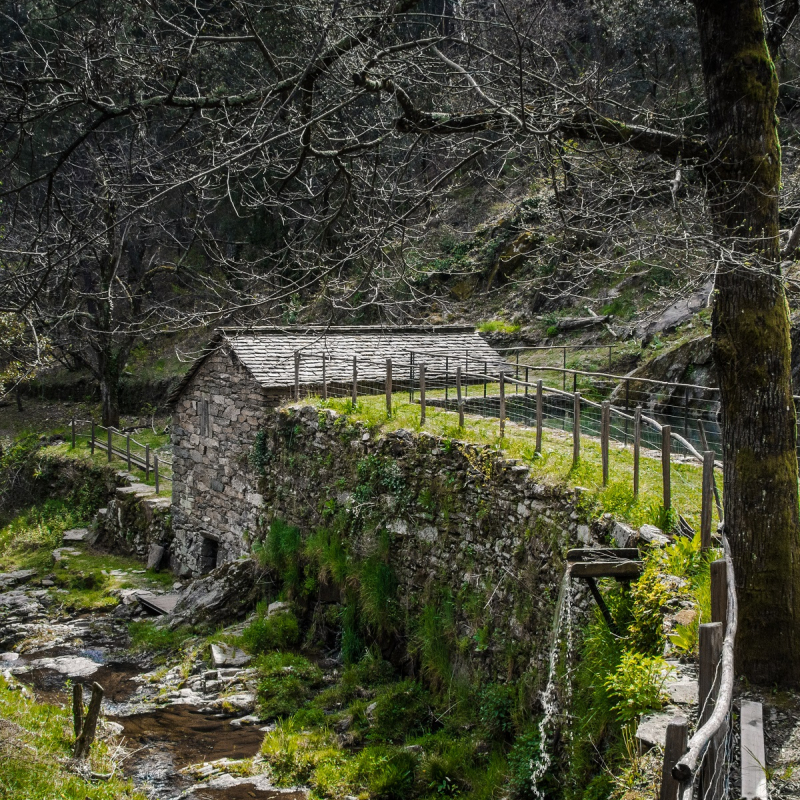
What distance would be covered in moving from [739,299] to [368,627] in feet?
25.5

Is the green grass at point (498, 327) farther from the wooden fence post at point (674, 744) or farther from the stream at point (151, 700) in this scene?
the wooden fence post at point (674, 744)

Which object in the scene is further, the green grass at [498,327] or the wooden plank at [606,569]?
the green grass at [498,327]

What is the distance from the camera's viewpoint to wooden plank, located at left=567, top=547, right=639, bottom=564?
6453 mm

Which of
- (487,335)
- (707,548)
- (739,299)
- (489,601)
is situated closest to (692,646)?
(707,548)

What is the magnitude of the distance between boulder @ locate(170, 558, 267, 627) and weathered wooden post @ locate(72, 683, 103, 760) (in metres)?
4.61

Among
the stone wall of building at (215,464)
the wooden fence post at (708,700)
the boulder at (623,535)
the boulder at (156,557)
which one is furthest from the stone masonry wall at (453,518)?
the boulder at (156,557)

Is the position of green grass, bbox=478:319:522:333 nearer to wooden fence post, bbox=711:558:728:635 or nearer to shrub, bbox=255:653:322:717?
shrub, bbox=255:653:322:717

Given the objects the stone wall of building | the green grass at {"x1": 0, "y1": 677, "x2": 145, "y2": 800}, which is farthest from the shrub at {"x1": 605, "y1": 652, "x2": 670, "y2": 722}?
Result: the stone wall of building

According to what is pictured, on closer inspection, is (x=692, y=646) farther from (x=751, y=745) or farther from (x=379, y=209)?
(x=379, y=209)

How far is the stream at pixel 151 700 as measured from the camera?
348 inches

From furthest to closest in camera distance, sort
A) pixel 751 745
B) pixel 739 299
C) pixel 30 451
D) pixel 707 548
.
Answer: pixel 30 451, pixel 707 548, pixel 739 299, pixel 751 745

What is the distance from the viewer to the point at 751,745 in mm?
4191

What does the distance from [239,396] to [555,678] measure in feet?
32.2

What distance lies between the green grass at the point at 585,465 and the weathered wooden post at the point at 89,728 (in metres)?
5.39
